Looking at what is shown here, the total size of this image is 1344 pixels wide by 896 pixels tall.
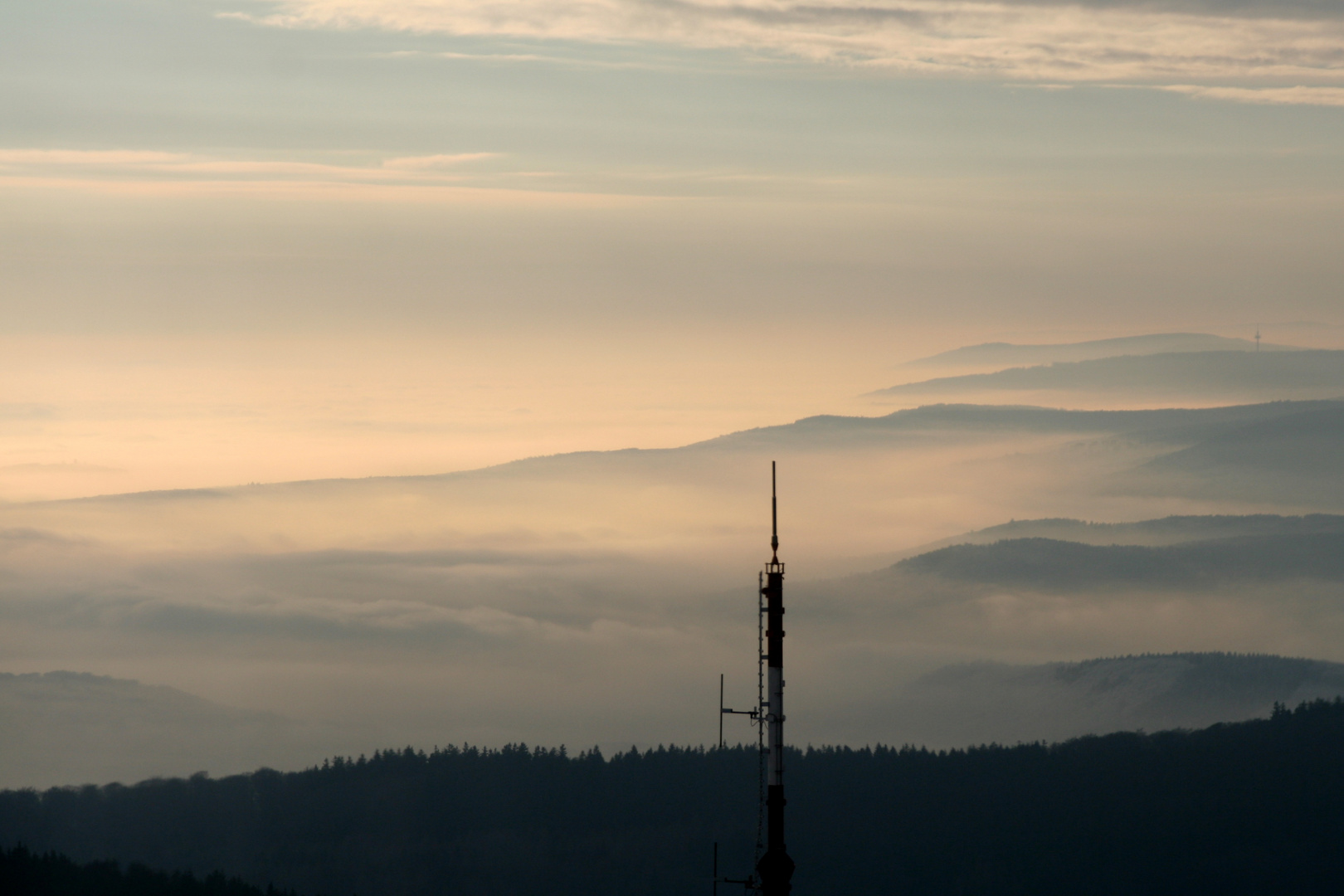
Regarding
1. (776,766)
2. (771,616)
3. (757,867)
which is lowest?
(757,867)

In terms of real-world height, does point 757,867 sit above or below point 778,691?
below

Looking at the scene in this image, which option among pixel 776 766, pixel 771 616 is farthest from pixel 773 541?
pixel 776 766

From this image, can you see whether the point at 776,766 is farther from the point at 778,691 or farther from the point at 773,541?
the point at 773,541

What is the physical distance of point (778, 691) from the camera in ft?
229

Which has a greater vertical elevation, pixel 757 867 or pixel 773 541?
pixel 773 541

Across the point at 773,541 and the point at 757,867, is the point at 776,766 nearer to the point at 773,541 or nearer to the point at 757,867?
the point at 757,867

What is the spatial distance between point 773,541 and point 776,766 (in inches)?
390

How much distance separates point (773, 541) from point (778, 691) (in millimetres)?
6860

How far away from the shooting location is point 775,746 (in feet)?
230

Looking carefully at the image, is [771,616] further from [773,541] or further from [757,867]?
[757,867]

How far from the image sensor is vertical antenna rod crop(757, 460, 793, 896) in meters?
68.7

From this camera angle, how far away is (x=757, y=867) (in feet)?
228

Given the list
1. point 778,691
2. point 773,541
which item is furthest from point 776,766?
point 773,541

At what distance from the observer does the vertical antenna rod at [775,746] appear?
225 feet
